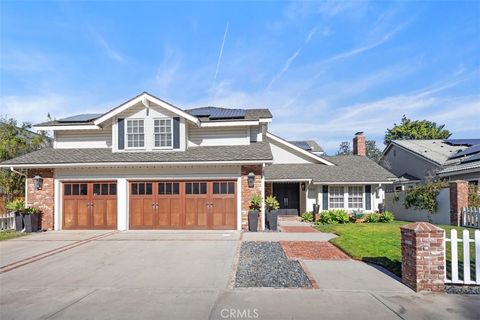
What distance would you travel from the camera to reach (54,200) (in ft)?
51.3

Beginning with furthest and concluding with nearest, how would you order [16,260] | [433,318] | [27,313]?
[16,260] → [27,313] → [433,318]

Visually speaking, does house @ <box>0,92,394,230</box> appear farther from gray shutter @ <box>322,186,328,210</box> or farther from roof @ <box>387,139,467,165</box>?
roof @ <box>387,139,467,165</box>

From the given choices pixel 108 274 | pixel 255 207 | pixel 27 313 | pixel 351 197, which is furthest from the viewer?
pixel 351 197

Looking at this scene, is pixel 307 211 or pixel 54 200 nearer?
pixel 54 200

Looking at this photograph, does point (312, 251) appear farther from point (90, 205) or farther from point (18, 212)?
point (18, 212)

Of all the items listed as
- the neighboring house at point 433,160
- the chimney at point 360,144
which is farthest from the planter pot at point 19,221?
the chimney at point 360,144

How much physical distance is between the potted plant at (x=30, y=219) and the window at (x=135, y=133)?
492 cm

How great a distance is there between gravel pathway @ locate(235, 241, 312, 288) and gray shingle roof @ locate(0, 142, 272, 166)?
17.3ft

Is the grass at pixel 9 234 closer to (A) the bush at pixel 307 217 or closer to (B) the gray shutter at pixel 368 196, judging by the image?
(A) the bush at pixel 307 217

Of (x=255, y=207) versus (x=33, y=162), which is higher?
(x=33, y=162)

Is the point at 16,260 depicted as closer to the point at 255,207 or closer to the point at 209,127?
the point at 255,207

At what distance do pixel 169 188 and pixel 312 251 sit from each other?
24.2ft

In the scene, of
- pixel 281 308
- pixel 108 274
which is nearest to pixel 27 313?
pixel 108 274

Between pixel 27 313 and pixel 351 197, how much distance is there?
60.1 ft
